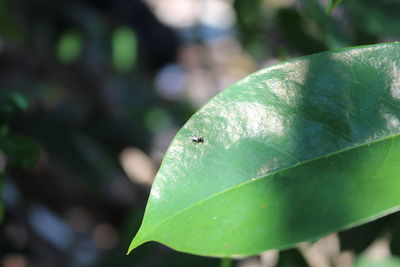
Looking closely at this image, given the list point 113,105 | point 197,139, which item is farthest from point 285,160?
point 113,105

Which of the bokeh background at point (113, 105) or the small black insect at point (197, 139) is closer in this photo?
the small black insect at point (197, 139)

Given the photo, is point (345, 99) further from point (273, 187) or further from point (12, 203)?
point (12, 203)

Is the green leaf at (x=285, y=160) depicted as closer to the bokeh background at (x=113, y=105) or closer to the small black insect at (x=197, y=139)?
the small black insect at (x=197, y=139)

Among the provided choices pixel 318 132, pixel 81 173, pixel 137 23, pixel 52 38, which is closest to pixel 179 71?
pixel 137 23

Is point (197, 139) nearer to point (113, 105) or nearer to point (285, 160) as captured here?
point (285, 160)

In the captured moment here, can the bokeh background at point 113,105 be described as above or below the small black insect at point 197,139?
below

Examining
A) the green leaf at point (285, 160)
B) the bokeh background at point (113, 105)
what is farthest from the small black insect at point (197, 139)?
the bokeh background at point (113, 105)

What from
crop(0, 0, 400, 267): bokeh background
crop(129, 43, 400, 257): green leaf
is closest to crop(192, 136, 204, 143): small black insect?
crop(129, 43, 400, 257): green leaf
